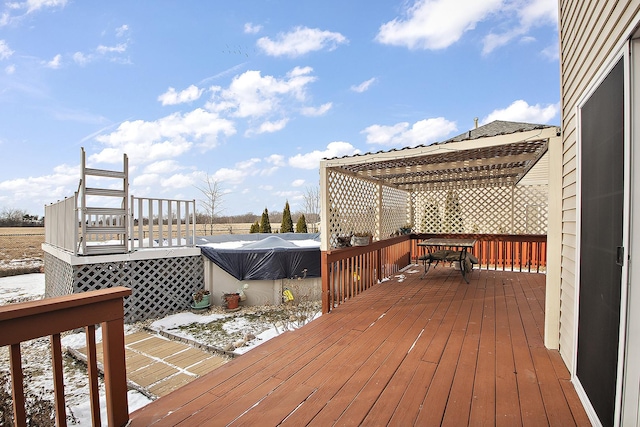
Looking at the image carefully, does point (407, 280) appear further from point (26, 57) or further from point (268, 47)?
point (26, 57)

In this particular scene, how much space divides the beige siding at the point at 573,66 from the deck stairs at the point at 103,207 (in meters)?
6.74

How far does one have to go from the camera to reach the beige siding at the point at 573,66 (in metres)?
1.49

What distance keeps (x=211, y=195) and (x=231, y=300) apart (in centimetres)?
1038

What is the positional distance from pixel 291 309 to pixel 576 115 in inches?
207

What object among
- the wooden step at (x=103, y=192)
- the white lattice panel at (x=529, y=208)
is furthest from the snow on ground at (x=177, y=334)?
the white lattice panel at (x=529, y=208)

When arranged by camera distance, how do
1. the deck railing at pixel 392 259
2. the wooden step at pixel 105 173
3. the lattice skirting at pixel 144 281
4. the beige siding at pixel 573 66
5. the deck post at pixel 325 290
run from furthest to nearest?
the lattice skirting at pixel 144 281, the wooden step at pixel 105 173, the deck railing at pixel 392 259, the deck post at pixel 325 290, the beige siding at pixel 573 66

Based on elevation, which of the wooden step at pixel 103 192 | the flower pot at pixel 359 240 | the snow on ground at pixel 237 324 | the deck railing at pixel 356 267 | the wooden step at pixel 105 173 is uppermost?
Answer: the wooden step at pixel 105 173

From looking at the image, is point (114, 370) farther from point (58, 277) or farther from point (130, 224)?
point (58, 277)

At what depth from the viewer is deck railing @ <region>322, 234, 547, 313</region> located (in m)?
4.00

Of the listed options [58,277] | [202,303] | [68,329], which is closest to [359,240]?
[68,329]

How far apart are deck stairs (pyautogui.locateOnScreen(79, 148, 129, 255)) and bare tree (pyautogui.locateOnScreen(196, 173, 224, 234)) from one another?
31.5ft

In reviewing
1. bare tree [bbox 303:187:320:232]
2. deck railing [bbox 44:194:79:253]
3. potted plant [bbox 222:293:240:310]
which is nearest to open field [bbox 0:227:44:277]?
deck railing [bbox 44:194:79:253]

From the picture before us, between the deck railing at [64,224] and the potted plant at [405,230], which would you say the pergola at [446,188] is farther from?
the deck railing at [64,224]

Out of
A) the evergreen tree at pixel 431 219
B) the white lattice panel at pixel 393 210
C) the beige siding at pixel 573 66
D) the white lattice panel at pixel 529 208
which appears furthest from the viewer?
the evergreen tree at pixel 431 219
